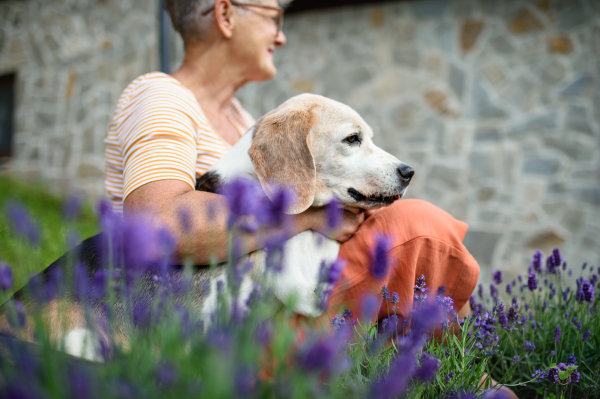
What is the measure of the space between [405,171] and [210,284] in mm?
984

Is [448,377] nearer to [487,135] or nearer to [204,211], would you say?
[204,211]

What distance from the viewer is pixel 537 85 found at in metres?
5.11

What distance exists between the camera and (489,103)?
5.31 meters

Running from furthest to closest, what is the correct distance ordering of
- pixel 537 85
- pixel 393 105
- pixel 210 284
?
pixel 393 105, pixel 537 85, pixel 210 284

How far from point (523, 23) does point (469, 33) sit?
2.01ft

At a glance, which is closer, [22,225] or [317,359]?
[317,359]

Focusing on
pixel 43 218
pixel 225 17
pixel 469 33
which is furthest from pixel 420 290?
pixel 43 218

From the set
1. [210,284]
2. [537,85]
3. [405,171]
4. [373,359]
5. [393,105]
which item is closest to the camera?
[373,359]

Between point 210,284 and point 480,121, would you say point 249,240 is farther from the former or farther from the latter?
point 480,121

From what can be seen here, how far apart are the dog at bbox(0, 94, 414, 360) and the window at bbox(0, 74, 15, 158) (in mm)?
8675

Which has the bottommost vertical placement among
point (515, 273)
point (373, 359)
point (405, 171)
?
point (515, 273)

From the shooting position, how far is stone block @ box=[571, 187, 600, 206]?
4.89 meters

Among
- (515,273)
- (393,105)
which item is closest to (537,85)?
(393,105)

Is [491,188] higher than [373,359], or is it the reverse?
[491,188]
